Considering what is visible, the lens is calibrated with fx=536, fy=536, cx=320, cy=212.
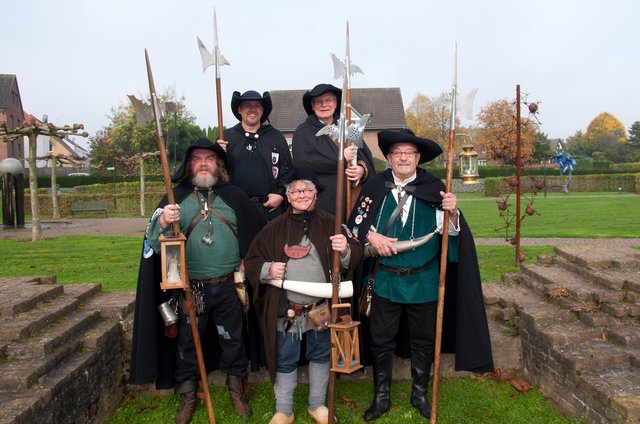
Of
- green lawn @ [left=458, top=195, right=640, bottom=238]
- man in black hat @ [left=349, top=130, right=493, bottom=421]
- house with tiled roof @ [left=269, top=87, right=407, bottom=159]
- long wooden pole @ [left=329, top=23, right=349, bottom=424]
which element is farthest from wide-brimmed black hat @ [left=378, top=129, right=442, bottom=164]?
house with tiled roof @ [left=269, top=87, right=407, bottom=159]

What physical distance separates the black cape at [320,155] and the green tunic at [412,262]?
34.0 inches

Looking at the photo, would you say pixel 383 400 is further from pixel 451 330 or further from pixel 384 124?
pixel 384 124

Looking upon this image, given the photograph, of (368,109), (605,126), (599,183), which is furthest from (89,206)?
(605,126)

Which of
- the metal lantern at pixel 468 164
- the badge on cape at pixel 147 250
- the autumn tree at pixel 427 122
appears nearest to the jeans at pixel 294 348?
the badge on cape at pixel 147 250

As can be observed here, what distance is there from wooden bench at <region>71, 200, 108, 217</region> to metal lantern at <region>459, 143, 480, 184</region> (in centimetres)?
1897

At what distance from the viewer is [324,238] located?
3.70m

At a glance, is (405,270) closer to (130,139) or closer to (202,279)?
(202,279)

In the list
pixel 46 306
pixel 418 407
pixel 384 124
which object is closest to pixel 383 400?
pixel 418 407

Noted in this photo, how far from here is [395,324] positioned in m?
3.97

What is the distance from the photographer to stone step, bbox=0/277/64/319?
395cm

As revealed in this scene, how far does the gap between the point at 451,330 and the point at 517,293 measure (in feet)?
3.63

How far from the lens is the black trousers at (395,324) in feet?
12.9

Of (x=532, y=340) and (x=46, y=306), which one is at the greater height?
(x=46, y=306)

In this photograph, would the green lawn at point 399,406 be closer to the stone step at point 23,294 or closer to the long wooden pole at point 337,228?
the long wooden pole at point 337,228
